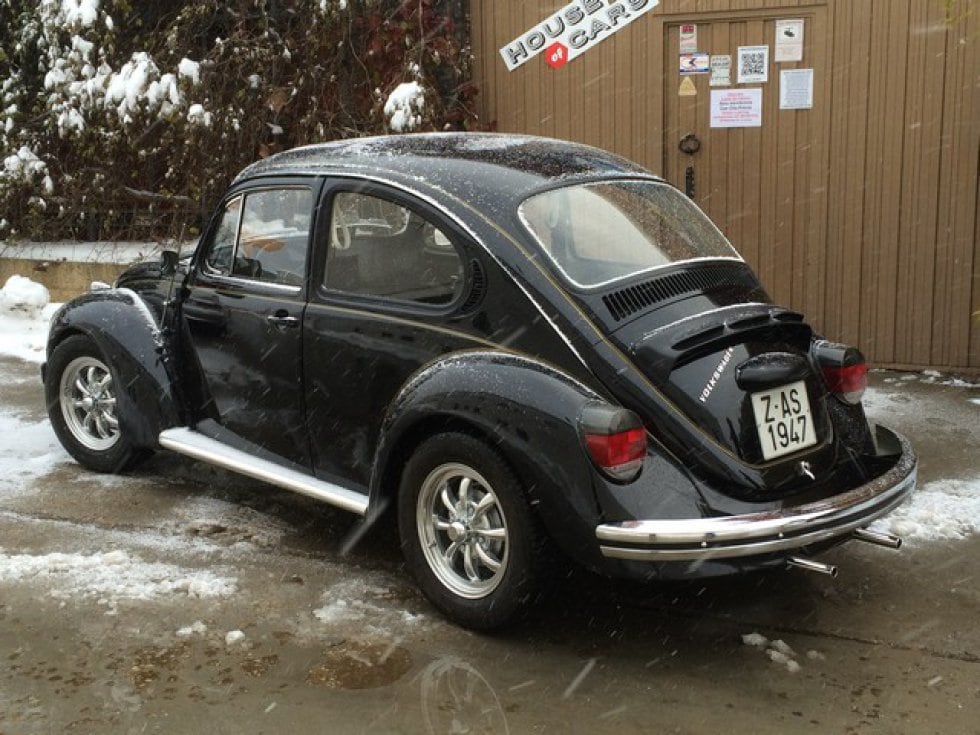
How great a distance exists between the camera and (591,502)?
11.6 feet

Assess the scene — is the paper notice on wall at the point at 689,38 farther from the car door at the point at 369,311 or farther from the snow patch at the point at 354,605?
the snow patch at the point at 354,605

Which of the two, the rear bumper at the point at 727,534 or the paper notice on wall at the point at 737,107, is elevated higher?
the paper notice on wall at the point at 737,107

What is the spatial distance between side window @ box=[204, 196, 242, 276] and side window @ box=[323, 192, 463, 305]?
0.75 m

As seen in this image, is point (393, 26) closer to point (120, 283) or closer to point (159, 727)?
point (120, 283)

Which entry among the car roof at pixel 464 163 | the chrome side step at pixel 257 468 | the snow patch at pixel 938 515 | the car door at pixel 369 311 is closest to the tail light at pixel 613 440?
A: the car door at pixel 369 311

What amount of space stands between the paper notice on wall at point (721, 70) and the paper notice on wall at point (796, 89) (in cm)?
35

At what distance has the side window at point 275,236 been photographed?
4.69 m

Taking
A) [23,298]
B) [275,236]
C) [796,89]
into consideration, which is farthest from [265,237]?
[23,298]

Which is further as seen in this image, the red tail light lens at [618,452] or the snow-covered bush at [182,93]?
the snow-covered bush at [182,93]

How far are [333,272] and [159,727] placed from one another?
1.91 m

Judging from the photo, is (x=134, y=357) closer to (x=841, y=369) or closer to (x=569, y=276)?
(x=569, y=276)

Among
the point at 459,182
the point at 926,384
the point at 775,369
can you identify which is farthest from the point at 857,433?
the point at 926,384

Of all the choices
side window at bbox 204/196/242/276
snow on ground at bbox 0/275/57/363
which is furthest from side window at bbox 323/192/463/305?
snow on ground at bbox 0/275/57/363

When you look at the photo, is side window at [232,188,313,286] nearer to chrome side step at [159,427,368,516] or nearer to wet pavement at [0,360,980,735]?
chrome side step at [159,427,368,516]
